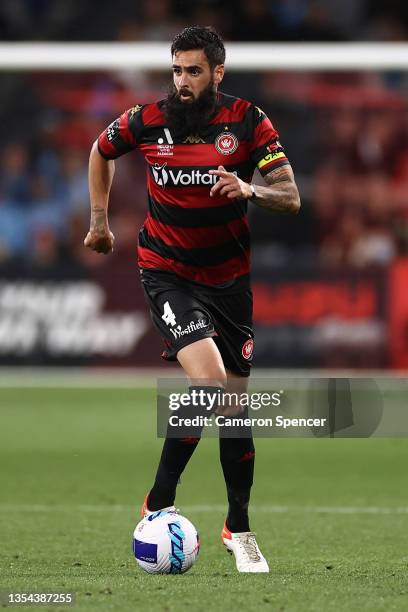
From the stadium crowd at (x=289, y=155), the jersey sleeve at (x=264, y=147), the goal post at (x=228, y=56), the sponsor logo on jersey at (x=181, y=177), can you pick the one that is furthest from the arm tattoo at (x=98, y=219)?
the stadium crowd at (x=289, y=155)

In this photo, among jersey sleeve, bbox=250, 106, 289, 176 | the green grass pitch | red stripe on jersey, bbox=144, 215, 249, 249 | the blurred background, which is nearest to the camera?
the green grass pitch

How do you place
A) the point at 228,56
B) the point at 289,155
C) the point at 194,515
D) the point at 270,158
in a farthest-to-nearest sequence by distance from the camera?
the point at 289,155 < the point at 228,56 < the point at 194,515 < the point at 270,158

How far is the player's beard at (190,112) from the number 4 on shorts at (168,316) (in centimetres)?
72

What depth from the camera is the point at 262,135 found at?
5.45 metres

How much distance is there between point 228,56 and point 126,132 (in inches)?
207

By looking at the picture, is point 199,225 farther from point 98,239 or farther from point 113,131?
point 113,131

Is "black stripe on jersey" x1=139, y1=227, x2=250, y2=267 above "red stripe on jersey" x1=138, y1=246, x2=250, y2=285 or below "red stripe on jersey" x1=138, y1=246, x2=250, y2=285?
above

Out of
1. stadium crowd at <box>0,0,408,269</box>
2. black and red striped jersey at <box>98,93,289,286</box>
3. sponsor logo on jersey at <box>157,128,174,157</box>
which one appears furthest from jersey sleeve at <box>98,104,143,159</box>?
stadium crowd at <box>0,0,408,269</box>

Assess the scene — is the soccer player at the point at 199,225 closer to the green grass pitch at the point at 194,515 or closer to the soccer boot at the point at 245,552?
the soccer boot at the point at 245,552

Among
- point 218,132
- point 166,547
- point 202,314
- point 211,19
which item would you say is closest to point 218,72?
point 218,132

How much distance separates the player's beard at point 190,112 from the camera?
546 cm

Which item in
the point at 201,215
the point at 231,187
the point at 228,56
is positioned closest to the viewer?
the point at 231,187

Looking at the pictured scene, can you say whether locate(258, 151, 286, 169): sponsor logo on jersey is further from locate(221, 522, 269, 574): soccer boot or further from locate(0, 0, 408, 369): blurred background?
locate(0, 0, 408, 369): blurred background

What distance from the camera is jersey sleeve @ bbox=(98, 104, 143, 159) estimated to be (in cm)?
563
